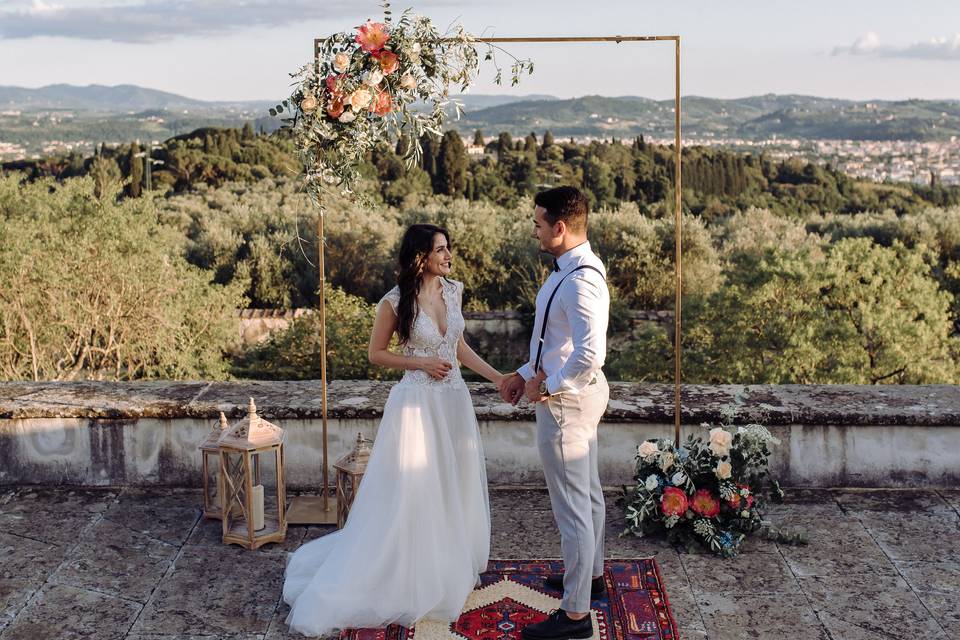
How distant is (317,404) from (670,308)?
66.8ft

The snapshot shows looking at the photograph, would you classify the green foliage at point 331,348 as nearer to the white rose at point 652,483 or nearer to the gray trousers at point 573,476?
the white rose at point 652,483

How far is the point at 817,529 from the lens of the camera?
435 cm

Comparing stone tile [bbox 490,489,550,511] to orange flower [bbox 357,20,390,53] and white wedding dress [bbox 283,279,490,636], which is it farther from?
orange flower [bbox 357,20,390,53]

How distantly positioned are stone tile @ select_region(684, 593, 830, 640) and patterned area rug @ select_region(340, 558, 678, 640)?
160mm

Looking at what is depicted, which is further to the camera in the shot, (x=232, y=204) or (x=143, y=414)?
(x=232, y=204)

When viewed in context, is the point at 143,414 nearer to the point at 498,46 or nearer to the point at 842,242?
the point at 498,46

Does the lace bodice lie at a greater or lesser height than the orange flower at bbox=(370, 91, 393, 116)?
lesser

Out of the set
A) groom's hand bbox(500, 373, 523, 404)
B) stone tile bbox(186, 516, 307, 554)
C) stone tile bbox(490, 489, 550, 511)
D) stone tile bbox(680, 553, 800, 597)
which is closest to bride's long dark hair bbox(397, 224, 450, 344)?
groom's hand bbox(500, 373, 523, 404)

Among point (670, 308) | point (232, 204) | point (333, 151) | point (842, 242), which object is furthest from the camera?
point (232, 204)

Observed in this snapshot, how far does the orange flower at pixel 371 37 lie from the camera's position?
3.97 m

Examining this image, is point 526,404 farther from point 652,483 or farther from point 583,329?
point 583,329

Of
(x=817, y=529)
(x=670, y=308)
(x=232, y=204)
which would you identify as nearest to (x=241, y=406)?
→ (x=817, y=529)

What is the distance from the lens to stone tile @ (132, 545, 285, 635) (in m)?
3.49

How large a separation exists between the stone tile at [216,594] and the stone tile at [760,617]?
164 cm
